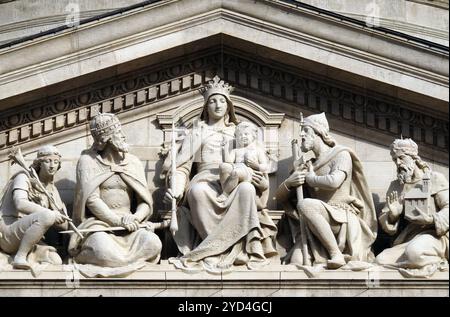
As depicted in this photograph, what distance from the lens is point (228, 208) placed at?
86.6 feet

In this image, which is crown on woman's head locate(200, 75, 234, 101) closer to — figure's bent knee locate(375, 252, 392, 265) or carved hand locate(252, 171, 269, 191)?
carved hand locate(252, 171, 269, 191)

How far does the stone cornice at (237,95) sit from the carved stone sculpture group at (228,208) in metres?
0.58

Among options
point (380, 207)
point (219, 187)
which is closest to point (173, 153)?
point (219, 187)

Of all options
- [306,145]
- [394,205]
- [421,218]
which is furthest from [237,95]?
[421,218]

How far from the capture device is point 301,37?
27406 mm

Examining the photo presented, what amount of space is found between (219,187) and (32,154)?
251cm

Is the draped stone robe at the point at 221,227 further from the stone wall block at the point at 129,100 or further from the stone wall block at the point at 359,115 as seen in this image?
the stone wall block at the point at 359,115

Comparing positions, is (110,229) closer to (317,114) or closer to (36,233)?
(36,233)

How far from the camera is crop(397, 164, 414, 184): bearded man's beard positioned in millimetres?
26844

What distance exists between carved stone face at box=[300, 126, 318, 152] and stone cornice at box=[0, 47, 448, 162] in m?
0.71

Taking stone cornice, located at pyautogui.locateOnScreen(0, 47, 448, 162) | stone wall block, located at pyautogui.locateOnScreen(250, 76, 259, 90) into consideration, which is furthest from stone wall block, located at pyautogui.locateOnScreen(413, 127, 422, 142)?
stone wall block, located at pyautogui.locateOnScreen(250, 76, 259, 90)

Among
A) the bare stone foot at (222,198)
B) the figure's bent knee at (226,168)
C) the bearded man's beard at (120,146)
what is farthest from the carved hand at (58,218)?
the figure's bent knee at (226,168)

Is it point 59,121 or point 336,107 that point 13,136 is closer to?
point 59,121

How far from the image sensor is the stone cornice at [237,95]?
27469mm
